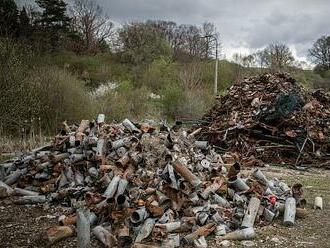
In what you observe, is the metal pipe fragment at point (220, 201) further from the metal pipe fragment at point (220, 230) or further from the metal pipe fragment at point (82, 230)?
the metal pipe fragment at point (82, 230)

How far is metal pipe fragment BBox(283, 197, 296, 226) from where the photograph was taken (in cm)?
611

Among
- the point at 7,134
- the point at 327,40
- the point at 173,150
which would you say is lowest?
the point at 7,134

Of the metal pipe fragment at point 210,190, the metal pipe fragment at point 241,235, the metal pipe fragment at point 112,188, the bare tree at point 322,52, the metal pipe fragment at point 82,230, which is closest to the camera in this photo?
the metal pipe fragment at point 82,230

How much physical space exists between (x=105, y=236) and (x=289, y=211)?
8.24 feet

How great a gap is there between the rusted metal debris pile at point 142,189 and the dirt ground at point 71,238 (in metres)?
0.14

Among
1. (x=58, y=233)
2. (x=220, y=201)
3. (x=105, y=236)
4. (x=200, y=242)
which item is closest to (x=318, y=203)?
(x=220, y=201)

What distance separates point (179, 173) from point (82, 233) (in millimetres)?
1826

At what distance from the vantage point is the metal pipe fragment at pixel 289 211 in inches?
241

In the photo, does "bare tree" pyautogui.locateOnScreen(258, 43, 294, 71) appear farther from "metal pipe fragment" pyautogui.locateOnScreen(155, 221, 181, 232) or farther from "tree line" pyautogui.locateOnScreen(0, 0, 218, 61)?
"metal pipe fragment" pyautogui.locateOnScreen(155, 221, 181, 232)

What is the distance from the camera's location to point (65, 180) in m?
7.37

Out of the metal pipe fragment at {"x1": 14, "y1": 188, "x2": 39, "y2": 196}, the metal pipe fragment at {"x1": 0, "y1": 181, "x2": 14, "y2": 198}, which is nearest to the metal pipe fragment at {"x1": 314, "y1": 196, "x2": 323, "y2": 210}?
the metal pipe fragment at {"x1": 14, "y1": 188, "x2": 39, "y2": 196}

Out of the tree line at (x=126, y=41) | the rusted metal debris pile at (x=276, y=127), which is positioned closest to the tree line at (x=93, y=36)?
the tree line at (x=126, y=41)

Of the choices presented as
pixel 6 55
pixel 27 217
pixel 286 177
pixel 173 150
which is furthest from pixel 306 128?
pixel 6 55

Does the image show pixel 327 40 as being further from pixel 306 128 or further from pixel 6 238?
pixel 6 238
